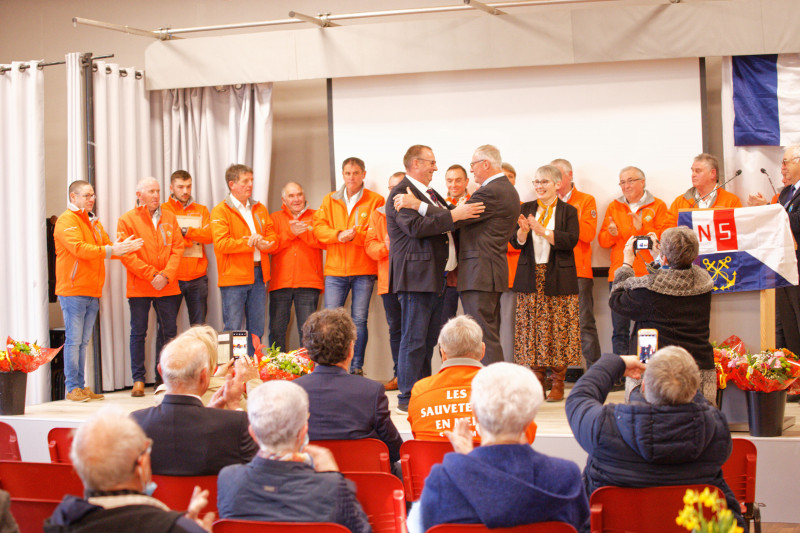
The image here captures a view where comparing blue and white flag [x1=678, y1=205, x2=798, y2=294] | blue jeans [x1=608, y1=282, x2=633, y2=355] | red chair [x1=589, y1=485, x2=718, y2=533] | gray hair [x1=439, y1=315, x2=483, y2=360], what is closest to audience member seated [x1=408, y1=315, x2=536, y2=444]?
gray hair [x1=439, y1=315, x2=483, y2=360]

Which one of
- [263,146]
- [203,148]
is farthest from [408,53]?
[203,148]

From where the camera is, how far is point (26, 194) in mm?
6148

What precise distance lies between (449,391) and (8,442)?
78.5 inches

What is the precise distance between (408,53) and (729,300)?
3.19 m

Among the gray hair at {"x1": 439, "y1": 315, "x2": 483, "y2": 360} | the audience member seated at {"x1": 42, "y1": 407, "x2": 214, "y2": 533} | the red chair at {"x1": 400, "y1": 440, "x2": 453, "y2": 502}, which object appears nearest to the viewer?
the audience member seated at {"x1": 42, "y1": 407, "x2": 214, "y2": 533}

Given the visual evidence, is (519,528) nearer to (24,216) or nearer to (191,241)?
(191,241)

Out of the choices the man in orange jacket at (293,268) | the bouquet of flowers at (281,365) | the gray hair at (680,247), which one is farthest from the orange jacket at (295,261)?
the gray hair at (680,247)

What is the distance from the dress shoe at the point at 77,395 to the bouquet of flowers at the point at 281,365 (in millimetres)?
2433

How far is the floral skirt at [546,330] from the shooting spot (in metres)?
5.38

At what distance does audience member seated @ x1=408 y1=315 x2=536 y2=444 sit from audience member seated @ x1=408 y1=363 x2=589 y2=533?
2.74 feet

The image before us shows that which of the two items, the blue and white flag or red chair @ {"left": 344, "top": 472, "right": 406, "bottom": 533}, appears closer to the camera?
red chair @ {"left": 344, "top": 472, "right": 406, "bottom": 533}

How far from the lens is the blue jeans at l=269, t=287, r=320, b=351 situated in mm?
6512

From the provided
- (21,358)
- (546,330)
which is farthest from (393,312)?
(21,358)

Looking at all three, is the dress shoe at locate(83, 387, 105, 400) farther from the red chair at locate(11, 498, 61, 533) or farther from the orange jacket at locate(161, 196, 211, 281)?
the red chair at locate(11, 498, 61, 533)
